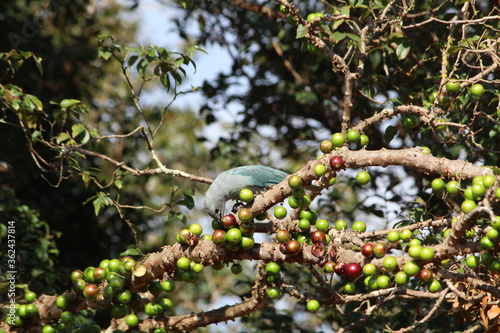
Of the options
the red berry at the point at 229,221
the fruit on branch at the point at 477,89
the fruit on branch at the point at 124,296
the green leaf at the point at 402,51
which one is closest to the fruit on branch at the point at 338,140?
the red berry at the point at 229,221

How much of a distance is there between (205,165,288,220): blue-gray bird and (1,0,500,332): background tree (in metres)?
0.23

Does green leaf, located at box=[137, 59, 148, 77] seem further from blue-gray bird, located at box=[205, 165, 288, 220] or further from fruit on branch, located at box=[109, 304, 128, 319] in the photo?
fruit on branch, located at box=[109, 304, 128, 319]

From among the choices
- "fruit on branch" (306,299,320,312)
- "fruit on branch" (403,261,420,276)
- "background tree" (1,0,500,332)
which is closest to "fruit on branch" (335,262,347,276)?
"background tree" (1,0,500,332)

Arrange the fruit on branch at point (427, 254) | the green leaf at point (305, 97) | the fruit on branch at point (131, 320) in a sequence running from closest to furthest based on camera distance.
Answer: the fruit on branch at point (427, 254) → the fruit on branch at point (131, 320) → the green leaf at point (305, 97)

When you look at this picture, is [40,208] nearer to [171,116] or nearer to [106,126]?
[106,126]

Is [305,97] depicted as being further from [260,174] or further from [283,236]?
[283,236]

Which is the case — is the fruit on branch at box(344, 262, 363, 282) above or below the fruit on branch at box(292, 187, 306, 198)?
below

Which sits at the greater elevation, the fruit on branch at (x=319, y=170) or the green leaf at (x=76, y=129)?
the green leaf at (x=76, y=129)

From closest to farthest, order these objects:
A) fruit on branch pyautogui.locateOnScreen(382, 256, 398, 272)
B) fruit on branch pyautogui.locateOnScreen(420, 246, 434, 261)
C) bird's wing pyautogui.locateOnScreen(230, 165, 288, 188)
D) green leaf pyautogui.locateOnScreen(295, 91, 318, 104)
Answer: fruit on branch pyautogui.locateOnScreen(420, 246, 434, 261) < fruit on branch pyautogui.locateOnScreen(382, 256, 398, 272) < bird's wing pyautogui.locateOnScreen(230, 165, 288, 188) < green leaf pyautogui.locateOnScreen(295, 91, 318, 104)

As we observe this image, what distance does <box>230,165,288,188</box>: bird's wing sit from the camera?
10.8 ft

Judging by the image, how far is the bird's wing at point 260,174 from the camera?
3295mm

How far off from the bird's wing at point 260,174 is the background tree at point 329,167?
0.21 meters

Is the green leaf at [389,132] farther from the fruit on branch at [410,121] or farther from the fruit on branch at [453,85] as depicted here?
the fruit on branch at [453,85]

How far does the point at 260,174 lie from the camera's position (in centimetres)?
332
